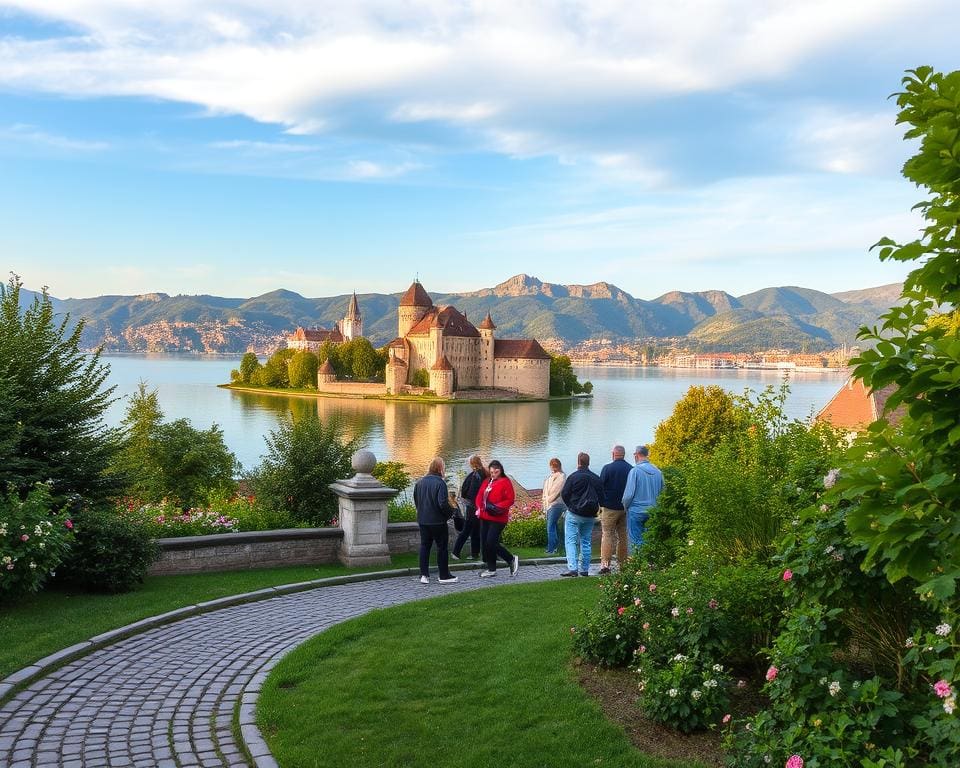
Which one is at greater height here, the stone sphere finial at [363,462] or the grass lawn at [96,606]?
the stone sphere finial at [363,462]

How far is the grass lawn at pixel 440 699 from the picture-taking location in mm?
5027

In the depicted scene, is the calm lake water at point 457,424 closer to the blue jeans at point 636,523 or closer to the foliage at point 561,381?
the foliage at point 561,381

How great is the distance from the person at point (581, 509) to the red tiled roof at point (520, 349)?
10135cm

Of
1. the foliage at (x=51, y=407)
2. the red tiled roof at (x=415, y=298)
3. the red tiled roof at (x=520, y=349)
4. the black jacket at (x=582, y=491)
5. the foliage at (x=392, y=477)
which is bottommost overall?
the foliage at (x=392, y=477)

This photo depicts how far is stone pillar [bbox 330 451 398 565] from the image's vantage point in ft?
38.0

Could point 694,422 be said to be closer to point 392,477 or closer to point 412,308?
point 392,477

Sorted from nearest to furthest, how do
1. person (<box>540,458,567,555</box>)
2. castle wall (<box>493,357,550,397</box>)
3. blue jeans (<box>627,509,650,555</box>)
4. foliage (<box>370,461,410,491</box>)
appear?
blue jeans (<box>627,509,650,555</box>), person (<box>540,458,567,555</box>), foliage (<box>370,461,410,491</box>), castle wall (<box>493,357,550,397</box>)

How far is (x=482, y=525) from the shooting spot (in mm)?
11648

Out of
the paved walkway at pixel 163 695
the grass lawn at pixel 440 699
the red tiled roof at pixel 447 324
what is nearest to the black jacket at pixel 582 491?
the grass lawn at pixel 440 699

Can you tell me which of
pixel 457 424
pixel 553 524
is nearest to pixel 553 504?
pixel 553 524

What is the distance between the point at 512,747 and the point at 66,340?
10.9m

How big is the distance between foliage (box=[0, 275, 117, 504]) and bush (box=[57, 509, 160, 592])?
1.20 meters

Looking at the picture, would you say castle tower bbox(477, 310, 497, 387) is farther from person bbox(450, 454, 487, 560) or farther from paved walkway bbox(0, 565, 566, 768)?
paved walkway bbox(0, 565, 566, 768)

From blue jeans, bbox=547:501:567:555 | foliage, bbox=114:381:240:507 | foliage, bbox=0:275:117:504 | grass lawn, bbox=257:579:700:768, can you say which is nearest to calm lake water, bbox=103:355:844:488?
foliage, bbox=114:381:240:507
